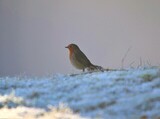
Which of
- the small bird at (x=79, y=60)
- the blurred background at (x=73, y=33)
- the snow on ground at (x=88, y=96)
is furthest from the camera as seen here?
the blurred background at (x=73, y=33)

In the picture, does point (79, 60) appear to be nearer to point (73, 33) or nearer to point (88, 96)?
point (88, 96)

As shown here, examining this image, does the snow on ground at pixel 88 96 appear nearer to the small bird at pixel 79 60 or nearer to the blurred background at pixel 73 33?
the small bird at pixel 79 60

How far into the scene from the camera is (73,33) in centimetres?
819

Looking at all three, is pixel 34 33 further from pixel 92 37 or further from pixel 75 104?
pixel 75 104

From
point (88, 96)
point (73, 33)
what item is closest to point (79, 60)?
point (88, 96)

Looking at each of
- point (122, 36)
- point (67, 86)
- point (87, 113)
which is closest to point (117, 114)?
point (87, 113)

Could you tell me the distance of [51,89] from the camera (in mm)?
4473

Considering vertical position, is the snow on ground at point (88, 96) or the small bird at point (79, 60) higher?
the small bird at point (79, 60)

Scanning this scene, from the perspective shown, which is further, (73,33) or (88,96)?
(73,33)

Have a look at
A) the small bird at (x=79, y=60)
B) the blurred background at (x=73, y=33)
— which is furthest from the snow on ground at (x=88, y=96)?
the blurred background at (x=73, y=33)

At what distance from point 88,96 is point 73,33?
419cm

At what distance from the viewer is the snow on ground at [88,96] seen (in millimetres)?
3660

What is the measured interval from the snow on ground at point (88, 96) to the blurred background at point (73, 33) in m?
2.78

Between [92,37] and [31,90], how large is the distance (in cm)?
369
